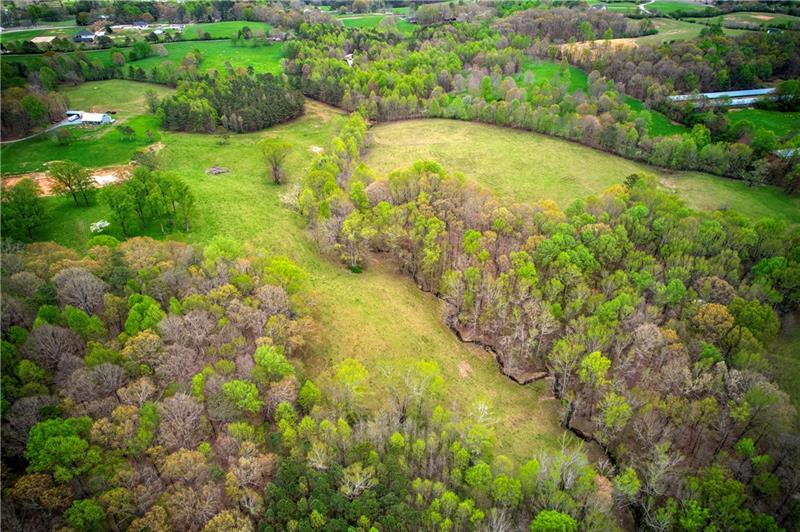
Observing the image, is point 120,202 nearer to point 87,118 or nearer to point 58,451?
point 58,451

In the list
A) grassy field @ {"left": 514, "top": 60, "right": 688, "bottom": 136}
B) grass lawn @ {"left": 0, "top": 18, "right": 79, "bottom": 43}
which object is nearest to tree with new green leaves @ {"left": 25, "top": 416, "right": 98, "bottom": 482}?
grassy field @ {"left": 514, "top": 60, "right": 688, "bottom": 136}

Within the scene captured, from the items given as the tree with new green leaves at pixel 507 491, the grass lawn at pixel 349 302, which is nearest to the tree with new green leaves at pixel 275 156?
the grass lawn at pixel 349 302

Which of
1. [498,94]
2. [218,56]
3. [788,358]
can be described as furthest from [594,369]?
[218,56]

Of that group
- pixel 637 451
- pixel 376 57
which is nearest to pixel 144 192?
pixel 637 451

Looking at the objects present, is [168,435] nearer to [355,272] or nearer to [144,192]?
[355,272]

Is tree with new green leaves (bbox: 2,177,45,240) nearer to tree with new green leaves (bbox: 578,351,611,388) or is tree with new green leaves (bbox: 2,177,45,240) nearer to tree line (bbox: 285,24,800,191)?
tree line (bbox: 285,24,800,191)

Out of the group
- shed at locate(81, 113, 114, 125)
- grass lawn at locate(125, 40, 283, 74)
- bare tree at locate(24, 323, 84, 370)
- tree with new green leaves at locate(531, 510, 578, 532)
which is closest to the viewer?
tree with new green leaves at locate(531, 510, 578, 532)
